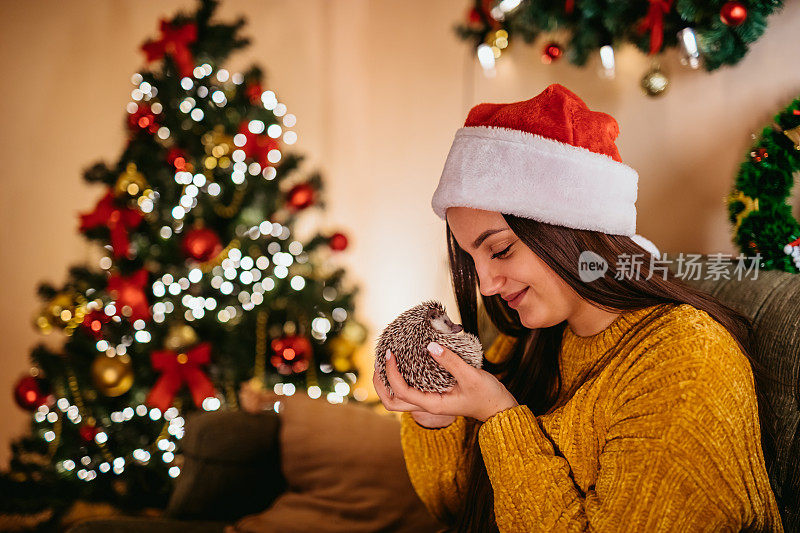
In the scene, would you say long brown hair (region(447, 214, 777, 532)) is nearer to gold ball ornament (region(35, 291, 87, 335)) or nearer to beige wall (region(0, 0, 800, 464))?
beige wall (region(0, 0, 800, 464))

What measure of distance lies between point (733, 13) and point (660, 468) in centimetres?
111

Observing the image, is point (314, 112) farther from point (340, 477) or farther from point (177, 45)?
point (340, 477)

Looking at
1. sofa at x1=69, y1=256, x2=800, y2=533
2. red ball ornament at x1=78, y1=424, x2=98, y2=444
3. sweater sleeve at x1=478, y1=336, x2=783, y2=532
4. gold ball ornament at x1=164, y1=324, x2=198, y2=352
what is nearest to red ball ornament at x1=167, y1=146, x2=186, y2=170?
gold ball ornament at x1=164, y1=324, x2=198, y2=352

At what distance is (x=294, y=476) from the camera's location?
1644 millimetres

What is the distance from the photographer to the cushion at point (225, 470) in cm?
167

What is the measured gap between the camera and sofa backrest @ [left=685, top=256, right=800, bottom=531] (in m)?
1.02

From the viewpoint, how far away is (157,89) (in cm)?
208

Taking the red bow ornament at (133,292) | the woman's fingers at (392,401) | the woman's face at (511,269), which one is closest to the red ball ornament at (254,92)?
the red bow ornament at (133,292)

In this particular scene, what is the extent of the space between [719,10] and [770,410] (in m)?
0.97

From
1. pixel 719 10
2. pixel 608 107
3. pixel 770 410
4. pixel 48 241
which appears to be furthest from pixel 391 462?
pixel 48 241

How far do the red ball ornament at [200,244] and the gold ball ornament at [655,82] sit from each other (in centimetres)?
150

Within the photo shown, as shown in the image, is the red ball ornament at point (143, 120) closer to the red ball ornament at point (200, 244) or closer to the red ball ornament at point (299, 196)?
the red ball ornament at point (200, 244)

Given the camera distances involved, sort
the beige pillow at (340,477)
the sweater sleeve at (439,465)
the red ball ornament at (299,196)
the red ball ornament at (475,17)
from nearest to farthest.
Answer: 1. the sweater sleeve at (439,465)
2. the beige pillow at (340,477)
3. the red ball ornament at (475,17)
4. the red ball ornament at (299,196)

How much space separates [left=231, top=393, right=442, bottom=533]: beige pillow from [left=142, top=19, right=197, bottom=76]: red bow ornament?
4.25 ft
